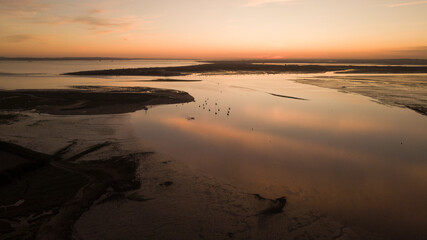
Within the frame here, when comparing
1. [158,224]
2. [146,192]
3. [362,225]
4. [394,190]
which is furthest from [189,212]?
[394,190]

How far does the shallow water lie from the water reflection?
0.13 ft

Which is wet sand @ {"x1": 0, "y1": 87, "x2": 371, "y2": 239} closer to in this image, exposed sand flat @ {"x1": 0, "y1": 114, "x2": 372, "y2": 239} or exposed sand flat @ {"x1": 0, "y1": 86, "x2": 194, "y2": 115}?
exposed sand flat @ {"x1": 0, "y1": 114, "x2": 372, "y2": 239}

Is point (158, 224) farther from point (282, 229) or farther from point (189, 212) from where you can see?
point (282, 229)

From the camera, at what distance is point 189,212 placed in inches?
399

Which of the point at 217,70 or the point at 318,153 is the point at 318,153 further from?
the point at 217,70

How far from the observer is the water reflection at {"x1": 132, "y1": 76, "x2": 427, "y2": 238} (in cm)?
1091

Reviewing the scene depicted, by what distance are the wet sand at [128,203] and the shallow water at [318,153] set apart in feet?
3.28

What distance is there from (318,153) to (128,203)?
1075 centimetres

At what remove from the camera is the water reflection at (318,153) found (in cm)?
1091

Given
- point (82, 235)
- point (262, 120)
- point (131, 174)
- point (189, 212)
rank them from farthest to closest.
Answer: point (262, 120)
point (131, 174)
point (189, 212)
point (82, 235)

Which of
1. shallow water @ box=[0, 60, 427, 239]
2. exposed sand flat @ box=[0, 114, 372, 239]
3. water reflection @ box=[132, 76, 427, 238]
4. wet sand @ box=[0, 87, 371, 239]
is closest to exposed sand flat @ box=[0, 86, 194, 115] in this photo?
shallow water @ box=[0, 60, 427, 239]

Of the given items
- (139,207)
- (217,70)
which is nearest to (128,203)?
(139,207)

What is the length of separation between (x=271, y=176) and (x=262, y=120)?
11.6m

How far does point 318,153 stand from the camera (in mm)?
16203
